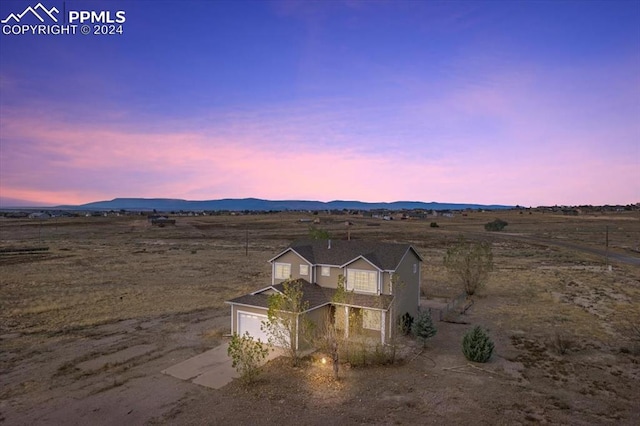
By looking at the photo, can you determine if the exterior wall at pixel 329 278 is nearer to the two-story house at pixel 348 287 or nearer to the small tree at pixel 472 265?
the two-story house at pixel 348 287

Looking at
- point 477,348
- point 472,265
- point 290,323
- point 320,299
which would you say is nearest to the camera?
point 477,348

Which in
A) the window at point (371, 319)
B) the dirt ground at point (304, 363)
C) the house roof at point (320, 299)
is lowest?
the dirt ground at point (304, 363)

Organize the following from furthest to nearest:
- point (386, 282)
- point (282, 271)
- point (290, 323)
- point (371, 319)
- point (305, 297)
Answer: point (282, 271), point (386, 282), point (305, 297), point (371, 319), point (290, 323)

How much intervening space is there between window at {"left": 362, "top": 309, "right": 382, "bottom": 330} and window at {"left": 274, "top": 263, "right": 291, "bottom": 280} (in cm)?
617

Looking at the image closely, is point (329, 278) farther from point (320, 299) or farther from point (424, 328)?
point (424, 328)

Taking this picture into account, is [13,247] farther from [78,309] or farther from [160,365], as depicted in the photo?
[160,365]

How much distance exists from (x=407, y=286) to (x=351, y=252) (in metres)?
4.09

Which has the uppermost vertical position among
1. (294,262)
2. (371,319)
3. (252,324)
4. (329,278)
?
(294,262)

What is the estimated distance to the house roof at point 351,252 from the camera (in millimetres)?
23969

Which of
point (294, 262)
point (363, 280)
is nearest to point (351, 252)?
point (363, 280)

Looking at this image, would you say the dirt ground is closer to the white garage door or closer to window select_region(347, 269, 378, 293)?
the white garage door

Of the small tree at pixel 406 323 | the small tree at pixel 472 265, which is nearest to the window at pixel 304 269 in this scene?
the small tree at pixel 406 323

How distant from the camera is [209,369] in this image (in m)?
18.6

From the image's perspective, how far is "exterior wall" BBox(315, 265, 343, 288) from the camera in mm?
24891
